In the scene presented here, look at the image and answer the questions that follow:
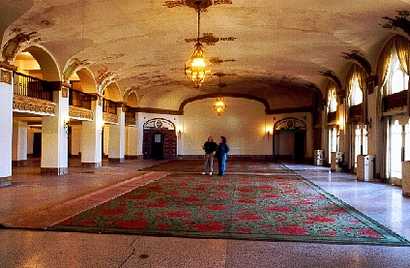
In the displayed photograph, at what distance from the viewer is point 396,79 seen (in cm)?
1141

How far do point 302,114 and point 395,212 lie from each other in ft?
60.4

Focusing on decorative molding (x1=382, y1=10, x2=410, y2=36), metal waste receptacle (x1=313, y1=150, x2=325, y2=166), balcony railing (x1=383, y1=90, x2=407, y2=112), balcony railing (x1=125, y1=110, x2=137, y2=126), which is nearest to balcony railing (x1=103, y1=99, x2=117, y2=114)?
balcony railing (x1=125, y1=110, x2=137, y2=126)

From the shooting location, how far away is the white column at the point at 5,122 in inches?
401

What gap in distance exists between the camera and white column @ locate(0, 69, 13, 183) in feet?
33.4

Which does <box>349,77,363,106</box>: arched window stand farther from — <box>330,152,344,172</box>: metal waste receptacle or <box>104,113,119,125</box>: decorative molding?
<box>104,113,119,125</box>: decorative molding

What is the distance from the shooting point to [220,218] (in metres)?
6.18

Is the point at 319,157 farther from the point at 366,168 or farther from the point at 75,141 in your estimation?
the point at 75,141

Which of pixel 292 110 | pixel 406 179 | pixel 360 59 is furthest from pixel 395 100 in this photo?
pixel 292 110

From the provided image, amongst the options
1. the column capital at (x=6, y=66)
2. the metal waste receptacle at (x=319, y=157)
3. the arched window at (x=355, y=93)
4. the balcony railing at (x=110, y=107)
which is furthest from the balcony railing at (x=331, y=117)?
the column capital at (x=6, y=66)

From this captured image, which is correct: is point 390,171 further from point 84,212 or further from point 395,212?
point 84,212

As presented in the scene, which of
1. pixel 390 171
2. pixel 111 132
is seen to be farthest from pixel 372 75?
pixel 111 132

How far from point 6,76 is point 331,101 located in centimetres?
1418

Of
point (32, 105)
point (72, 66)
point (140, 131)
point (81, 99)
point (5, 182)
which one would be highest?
point (72, 66)

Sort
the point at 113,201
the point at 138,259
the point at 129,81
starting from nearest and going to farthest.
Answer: the point at 138,259 → the point at 113,201 → the point at 129,81
